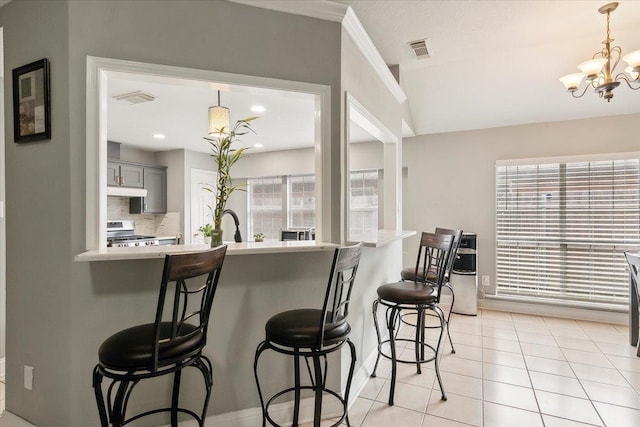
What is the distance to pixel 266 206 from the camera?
6715 millimetres

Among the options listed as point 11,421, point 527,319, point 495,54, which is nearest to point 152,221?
point 11,421

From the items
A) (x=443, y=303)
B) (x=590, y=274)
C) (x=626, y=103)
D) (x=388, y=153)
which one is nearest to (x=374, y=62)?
(x=388, y=153)

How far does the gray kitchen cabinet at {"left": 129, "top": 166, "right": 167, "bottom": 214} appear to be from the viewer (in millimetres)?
5832

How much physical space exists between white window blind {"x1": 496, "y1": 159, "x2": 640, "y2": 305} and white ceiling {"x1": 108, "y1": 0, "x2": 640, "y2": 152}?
700 millimetres

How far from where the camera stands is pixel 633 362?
289cm

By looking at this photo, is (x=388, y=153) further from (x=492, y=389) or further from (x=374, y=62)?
(x=492, y=389)

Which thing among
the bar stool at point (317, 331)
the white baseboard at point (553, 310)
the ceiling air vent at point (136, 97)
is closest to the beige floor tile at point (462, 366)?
the bar stool at point (317, 331)

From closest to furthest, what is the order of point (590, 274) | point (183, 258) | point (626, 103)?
point (183, 258) → point (626, 103) → point (590, 274)

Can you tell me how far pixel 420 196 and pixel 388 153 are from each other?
1.49m

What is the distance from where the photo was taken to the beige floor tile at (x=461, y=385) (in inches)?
95.5

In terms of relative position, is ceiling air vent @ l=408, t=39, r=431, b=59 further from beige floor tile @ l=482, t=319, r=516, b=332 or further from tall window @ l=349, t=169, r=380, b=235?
beige floor tile @ l=482, t=319, r=516, b=332

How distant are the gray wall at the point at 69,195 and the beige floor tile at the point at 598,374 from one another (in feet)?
8.63

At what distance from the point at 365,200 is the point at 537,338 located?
10.2 feet

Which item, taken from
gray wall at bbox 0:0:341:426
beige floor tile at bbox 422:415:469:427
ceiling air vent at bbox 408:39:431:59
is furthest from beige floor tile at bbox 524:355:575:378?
ceiling air vent at bbox 408:39:431:59
